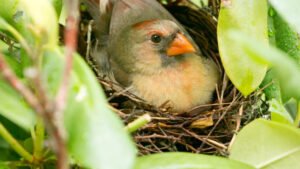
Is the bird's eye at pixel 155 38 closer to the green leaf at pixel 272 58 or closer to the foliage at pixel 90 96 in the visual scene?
the foliage at pixel 90 96

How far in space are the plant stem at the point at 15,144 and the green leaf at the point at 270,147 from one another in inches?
17.3

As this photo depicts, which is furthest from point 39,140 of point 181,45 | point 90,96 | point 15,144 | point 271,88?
point 181,45

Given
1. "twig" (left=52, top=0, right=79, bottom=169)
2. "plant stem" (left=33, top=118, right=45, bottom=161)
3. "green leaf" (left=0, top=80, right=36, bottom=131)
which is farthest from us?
"plant stem" (left=33, top=118, right=45, bottom=161)

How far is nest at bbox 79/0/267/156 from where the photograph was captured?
178 centimetres

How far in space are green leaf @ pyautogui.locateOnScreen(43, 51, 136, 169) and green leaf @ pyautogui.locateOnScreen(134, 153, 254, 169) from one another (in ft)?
0.73

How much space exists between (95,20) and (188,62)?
0.40 meters

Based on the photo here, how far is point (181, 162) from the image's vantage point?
106cm

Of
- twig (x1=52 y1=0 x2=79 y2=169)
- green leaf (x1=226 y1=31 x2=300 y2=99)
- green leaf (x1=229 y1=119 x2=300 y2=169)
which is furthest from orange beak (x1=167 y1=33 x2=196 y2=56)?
twig (x1=52 y1=0 x2=79 y2=169)

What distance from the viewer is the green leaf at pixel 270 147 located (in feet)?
4.21

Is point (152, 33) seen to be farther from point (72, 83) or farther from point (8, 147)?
point (72, 83)

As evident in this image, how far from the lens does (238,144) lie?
1312 mm

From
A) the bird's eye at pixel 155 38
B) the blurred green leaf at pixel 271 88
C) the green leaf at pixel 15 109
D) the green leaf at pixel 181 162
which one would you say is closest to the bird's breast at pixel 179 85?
the bird's eye at pixel 155 38

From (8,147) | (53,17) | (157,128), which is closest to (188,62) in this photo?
(157,128)

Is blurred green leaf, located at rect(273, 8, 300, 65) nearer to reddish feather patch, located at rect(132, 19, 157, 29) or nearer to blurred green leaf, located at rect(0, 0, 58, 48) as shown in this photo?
reddish feather patch, located at rect(132, 19, 157, 29)
